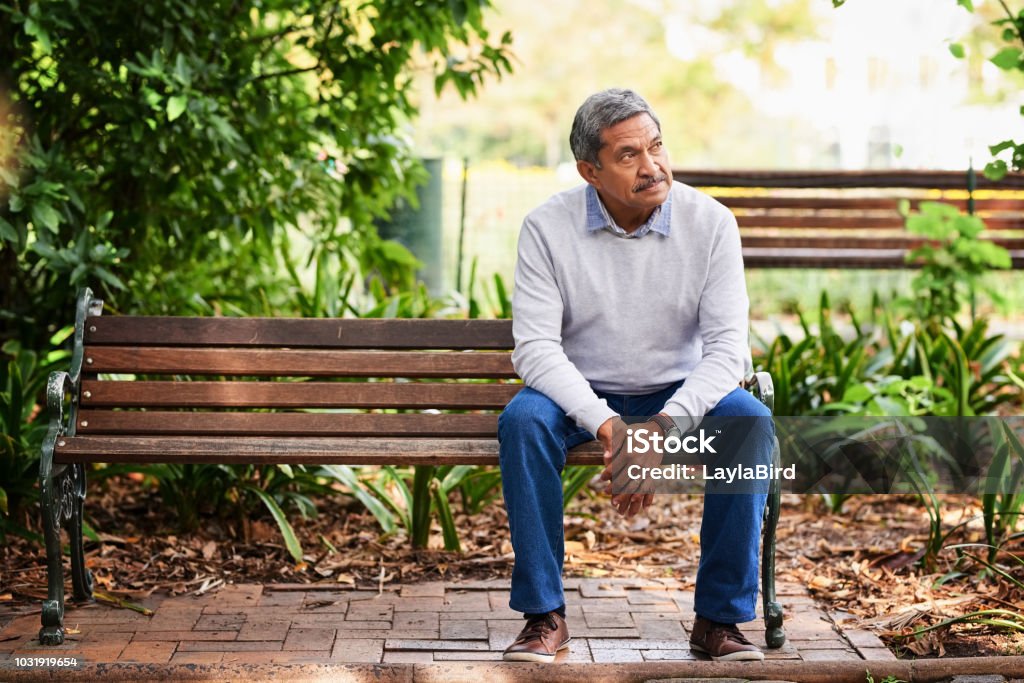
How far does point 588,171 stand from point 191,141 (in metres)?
1.96

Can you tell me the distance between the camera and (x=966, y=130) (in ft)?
64.9

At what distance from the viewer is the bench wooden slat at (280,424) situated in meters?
3.65

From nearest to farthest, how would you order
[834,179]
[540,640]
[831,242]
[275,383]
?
[540,640]
[275,383]
[834,179]
[831,242]

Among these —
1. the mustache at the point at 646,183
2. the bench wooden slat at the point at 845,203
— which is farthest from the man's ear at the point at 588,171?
the bench wooden slat at the point at 845,203

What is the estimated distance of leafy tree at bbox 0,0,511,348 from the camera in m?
4.16

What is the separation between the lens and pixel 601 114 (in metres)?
3.22

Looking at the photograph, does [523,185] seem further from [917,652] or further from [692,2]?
[692,2]

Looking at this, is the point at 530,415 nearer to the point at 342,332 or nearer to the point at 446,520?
the point at 342,332

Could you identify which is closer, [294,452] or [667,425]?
[667,425]

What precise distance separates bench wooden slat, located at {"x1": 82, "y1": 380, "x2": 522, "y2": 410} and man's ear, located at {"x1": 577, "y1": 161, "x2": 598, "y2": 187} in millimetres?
752

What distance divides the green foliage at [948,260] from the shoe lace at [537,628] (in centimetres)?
374

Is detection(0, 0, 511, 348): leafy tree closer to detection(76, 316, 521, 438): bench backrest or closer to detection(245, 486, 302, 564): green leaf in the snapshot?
detection(76, 316, 521, 438): bench backrest

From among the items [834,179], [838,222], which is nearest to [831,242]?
[838,222]

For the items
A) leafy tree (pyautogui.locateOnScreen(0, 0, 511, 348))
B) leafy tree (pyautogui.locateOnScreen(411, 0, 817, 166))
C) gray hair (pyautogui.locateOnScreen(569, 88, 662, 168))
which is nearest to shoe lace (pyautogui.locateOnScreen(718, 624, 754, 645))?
gray hair (pyautogui.locateOnScreen(569, 88, 662, 168))
